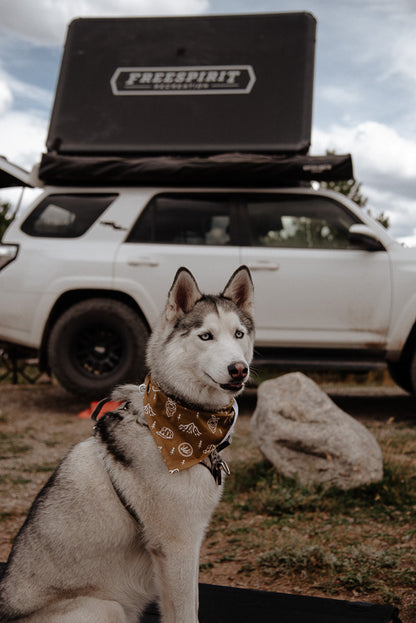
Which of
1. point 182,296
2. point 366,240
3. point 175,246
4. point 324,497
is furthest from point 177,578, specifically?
point 366,240

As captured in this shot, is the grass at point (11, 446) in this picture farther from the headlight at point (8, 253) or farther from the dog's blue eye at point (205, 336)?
the dog's blue eye at point (205, 336)

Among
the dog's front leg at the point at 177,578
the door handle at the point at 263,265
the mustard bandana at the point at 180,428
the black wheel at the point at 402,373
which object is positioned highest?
the door handle at the point at 263,265

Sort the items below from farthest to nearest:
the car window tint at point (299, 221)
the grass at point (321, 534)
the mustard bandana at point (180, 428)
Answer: the car window tint at point (299, 221) → the grass at point (321, 534) → the mustard bandana at point (180, 428)

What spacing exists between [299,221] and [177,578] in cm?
483

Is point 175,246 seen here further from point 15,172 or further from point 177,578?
point 177,578

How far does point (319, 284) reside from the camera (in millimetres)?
6254

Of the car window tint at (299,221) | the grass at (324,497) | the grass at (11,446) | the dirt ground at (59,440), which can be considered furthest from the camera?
the car window tint at (299,221)

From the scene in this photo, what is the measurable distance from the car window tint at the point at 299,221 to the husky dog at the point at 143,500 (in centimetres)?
404

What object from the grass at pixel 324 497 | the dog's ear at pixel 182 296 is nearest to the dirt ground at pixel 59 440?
the grass at pixel 324 497

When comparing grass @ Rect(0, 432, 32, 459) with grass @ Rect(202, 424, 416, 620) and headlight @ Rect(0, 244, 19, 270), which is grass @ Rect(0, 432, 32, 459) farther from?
grass @ Rect(202, 424, 416, 620)

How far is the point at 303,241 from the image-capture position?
6.46 metres

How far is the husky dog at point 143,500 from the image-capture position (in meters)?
2.21

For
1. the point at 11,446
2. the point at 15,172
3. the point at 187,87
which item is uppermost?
the point at 187,87

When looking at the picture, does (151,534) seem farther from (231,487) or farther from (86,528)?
(231,487)
